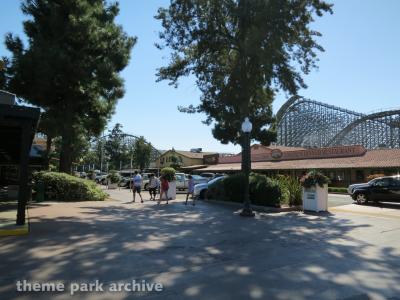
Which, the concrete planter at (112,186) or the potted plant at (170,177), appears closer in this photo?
the potted plant at (170,177)

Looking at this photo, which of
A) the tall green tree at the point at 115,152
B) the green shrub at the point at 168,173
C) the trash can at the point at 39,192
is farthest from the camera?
the tall green tree at the point at 115,152

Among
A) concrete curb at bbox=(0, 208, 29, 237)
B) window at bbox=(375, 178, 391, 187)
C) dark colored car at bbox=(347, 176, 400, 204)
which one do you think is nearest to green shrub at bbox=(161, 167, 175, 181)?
dark colored car at bbox=(347, 176, 400, 204)

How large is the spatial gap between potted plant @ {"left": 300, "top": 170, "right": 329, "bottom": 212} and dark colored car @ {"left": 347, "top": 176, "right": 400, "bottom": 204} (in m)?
4.90

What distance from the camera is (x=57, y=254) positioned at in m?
7.91

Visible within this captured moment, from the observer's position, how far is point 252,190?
18.3 meters

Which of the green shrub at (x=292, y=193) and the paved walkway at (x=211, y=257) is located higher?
the green shrub at (x=292, y=193)

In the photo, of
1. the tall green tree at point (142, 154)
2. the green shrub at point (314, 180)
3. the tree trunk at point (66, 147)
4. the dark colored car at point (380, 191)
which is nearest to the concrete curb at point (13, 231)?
the green shrub at point (314, 180)

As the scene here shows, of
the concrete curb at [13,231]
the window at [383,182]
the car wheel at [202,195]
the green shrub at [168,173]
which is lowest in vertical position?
the concrete curb at [13,231]

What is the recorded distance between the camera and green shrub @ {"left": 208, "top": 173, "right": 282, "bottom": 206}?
17.6m

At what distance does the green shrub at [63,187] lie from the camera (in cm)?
2055

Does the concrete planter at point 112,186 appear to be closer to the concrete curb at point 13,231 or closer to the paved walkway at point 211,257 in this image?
the paved walkway at point 211,257

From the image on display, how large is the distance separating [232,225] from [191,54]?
14511 millimetres

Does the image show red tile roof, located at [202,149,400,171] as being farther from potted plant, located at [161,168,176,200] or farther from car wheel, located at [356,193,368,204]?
potted plant, located at [161,168,176,200]

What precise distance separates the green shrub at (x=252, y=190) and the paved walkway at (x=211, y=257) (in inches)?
167
